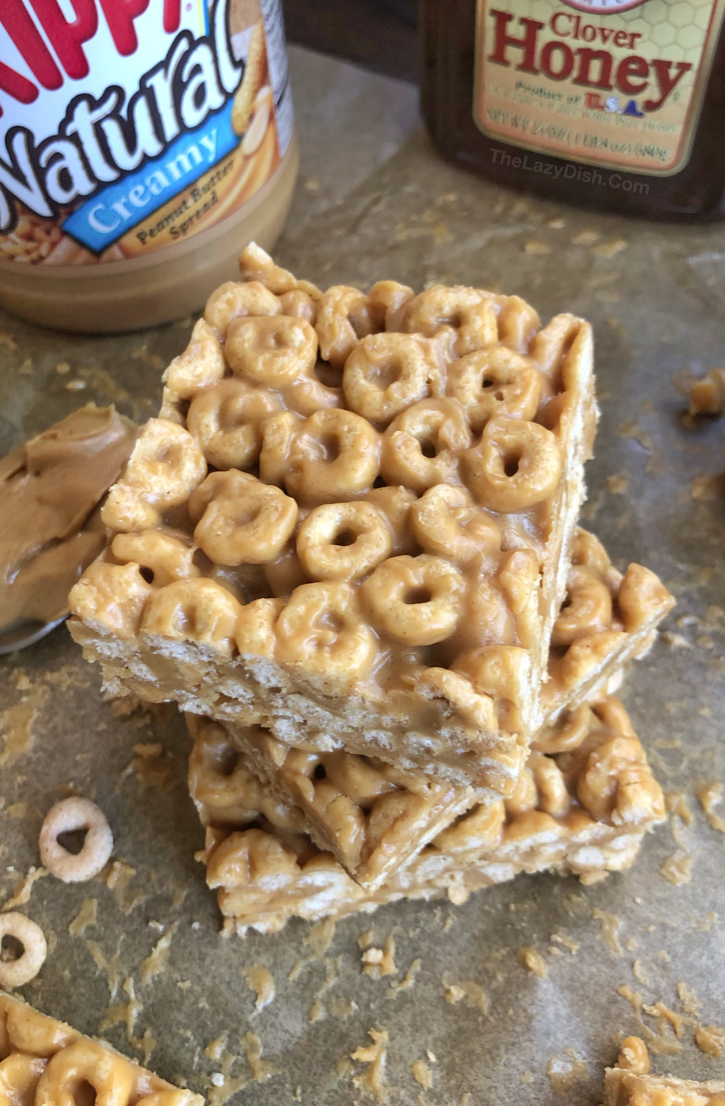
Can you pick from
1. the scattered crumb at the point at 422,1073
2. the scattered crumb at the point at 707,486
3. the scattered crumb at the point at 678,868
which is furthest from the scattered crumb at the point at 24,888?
the scattered crumb at the point at 707,486

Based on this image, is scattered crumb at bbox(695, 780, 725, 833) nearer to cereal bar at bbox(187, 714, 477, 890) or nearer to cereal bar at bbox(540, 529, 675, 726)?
cereal bar at bbox(540, 529, 675, 726)

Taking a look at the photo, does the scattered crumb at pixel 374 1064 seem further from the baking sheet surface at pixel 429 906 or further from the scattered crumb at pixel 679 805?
the scattered crumb at pixel 679 805

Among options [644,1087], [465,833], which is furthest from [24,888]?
[644,1087]

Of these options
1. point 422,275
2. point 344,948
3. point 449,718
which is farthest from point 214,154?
point 344,948

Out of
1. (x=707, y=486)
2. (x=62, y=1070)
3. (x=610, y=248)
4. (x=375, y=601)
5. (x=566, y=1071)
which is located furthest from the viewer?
(x=610, y=248)

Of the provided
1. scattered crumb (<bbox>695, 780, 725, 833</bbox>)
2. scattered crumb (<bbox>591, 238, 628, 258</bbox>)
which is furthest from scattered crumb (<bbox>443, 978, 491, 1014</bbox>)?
scattered crumb (<bbox>591, 238, 628, 258</bbox>)

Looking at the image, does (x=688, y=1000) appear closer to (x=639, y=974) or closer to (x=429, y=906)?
(x=639, y=974)
